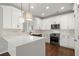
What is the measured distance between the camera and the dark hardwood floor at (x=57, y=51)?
1.08 m

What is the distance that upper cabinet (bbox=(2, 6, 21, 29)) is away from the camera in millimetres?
1027

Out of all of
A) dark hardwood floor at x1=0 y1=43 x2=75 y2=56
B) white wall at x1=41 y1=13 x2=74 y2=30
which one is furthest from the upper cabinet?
dark hardwood floor at x1=0 y1=43 x2=75 y2=56

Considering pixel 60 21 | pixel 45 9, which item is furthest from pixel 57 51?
pixel 45 9

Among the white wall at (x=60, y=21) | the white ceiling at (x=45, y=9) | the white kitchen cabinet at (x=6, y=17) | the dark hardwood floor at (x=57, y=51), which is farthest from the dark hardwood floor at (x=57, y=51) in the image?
the white kitchen cabinet at (x=6, y=17)

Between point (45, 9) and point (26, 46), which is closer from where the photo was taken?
point (26, 46)

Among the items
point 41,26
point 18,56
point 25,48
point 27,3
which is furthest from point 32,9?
point 18,56

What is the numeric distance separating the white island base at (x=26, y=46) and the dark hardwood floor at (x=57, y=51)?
0.27ft

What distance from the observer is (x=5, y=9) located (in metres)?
1.02

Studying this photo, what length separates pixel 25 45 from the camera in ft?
3.13

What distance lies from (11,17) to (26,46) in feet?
1.63

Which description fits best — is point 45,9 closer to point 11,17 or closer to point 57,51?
point 11,17

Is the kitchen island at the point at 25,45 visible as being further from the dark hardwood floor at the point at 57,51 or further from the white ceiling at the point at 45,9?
the white ceiling at the point at 45,9

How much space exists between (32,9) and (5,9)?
380 millimetres

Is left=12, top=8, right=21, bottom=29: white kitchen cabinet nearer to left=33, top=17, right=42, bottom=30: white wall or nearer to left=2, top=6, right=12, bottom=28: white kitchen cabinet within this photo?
left=2, top=6, right=12, bottom=28: white kitchen cabinet
